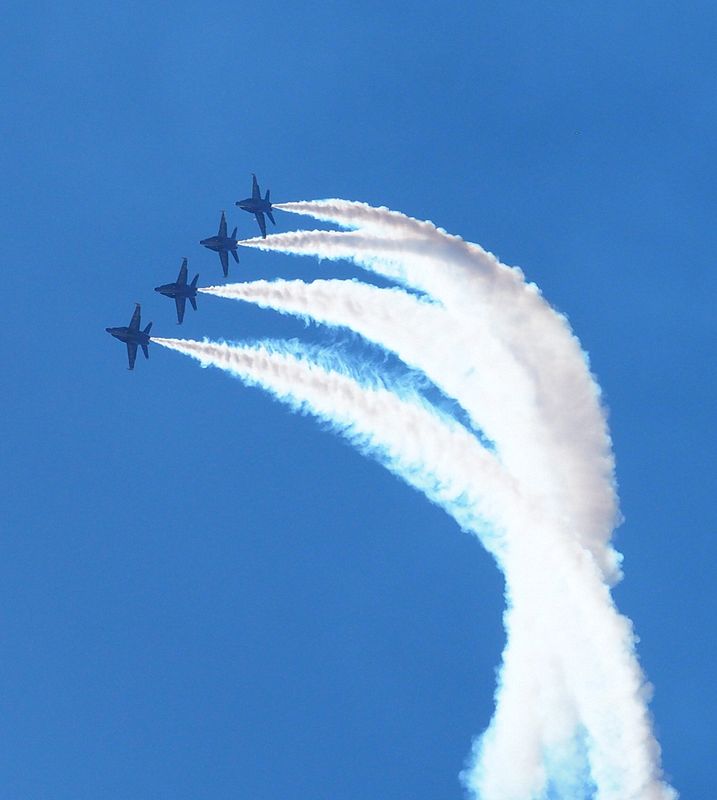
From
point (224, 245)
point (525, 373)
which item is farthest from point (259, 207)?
point (525, 373)

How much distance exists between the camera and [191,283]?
93438 mm

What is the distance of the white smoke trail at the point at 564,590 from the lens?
232 ft

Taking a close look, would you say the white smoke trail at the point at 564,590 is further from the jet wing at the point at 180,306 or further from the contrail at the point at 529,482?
the jet wing at the point at 180,306

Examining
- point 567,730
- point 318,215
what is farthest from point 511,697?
point 318,215

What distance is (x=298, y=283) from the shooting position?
85.8 meters

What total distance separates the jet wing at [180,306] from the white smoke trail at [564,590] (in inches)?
Answer: 708

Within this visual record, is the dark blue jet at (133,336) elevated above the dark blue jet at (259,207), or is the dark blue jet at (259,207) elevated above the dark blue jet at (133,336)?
the dark blue jet at (259,207)

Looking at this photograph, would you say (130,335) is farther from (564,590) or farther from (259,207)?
(564,590)

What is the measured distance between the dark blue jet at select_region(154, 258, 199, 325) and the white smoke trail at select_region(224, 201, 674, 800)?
17.5 m

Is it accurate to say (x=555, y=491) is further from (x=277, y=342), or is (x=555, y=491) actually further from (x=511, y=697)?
(x=277, y=342)

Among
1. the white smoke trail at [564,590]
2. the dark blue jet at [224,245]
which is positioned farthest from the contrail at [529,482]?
the dark blue jet at [224,245]

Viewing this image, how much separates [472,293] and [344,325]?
592 cm

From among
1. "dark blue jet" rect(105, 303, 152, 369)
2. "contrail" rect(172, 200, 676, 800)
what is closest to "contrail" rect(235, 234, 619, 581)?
"contrail" rect(172, 200, 676, 800)

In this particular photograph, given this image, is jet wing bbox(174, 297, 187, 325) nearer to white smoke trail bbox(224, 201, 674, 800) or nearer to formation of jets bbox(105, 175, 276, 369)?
formation of jets bbox(105, 175, 276, 369)
